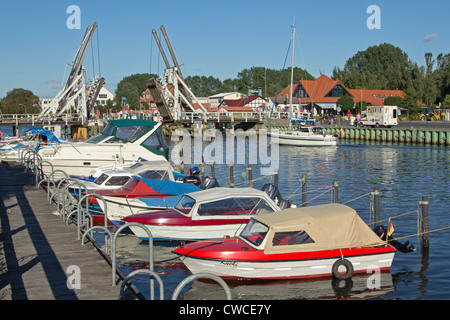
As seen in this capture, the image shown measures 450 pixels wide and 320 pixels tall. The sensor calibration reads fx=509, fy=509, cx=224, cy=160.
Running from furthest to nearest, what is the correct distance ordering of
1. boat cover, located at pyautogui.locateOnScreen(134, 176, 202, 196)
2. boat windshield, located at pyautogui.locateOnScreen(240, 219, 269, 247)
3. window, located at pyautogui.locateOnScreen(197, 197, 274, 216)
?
1. boat cover, located at pyautogui.locateOnScreen(134, 176, 202, 196)
2. window, located at pyautogui.locateOnScreen(197, 197, 274, 216)
3. boat windshield, located at pyautogui.locateOnScreen(240, 219, 269, 247)

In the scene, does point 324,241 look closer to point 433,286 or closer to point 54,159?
point 433,286

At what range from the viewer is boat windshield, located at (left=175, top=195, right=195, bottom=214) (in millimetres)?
16688

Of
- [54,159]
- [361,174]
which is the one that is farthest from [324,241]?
[361,174]

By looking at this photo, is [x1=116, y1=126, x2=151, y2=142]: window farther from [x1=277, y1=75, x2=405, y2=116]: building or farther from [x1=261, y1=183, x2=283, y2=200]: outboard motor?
[x1=277, y1=75, x2=405, y2=116]: building

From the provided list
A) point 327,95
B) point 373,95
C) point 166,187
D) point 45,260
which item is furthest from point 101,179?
point 373,95

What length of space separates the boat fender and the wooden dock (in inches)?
232

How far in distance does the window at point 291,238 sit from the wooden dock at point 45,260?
14.3ft

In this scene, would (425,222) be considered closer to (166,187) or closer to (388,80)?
(166,187)

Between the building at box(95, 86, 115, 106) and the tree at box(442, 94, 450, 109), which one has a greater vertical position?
the building at box(95, 86, 115, 106)

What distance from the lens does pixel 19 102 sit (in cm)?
13188

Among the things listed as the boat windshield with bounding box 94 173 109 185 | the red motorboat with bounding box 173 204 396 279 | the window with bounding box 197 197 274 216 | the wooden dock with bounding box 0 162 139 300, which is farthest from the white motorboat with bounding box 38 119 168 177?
the red motorboat with bounding box 173 204 396 279

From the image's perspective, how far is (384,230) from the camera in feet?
48.4

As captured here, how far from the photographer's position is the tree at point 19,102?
127m

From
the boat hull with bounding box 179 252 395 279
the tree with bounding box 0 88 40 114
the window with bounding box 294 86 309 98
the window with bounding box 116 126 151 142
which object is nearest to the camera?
the boat hull with bounding box 179 252 395 279
